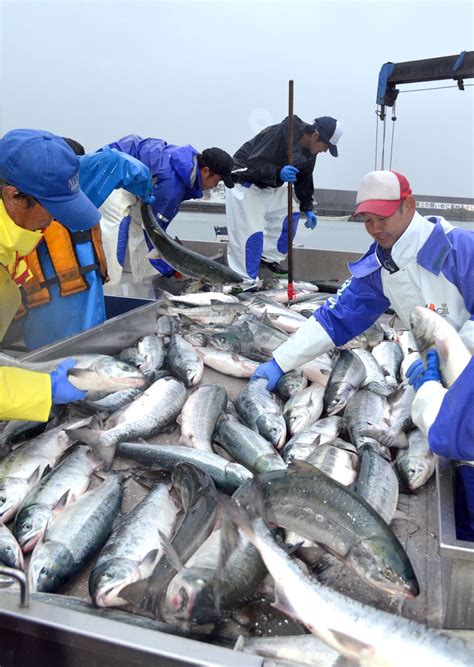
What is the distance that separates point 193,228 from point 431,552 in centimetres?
1187

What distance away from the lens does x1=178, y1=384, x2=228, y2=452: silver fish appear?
2838 millimetres

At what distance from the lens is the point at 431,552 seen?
2.10m

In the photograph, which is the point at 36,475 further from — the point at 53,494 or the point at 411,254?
the point at 411,254

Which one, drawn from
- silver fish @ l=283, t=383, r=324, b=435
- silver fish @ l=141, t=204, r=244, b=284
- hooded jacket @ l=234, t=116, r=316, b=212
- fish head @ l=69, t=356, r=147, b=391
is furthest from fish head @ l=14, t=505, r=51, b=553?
hooded jacket @ l=234, t=116, r=316, b=212

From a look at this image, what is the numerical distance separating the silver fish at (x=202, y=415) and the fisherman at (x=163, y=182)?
3.11m

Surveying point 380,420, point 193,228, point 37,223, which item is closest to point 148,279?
point 37,223

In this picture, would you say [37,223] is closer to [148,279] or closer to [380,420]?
[380,420]

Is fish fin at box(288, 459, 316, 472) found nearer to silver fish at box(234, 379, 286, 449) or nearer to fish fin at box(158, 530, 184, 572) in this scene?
fish fin at box(158, 530, 184, 572)

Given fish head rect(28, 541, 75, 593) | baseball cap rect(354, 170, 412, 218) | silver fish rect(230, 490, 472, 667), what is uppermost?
baseball cap rect(354, 170, 412, 218)

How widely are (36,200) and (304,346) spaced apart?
174 centimetres

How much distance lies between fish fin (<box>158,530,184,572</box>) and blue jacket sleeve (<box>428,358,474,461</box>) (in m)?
0.92

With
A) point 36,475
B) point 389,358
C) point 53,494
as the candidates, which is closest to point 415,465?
point 53,494

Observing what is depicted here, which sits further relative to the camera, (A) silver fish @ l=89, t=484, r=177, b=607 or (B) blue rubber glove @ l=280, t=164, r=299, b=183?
(B) blue rubber glove @ l=280, t=164, r=299, b=183

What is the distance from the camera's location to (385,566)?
177 cm
